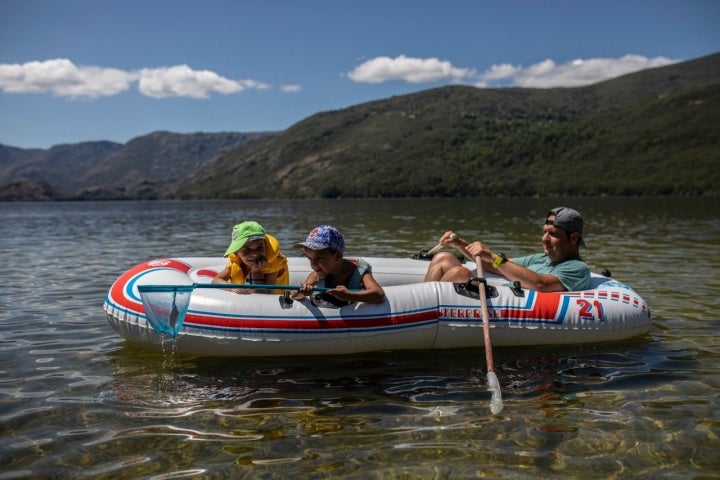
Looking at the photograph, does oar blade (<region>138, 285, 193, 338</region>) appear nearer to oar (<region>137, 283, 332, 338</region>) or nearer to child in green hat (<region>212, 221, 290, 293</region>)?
oar (<region>137, 283, 332, 338</region>)

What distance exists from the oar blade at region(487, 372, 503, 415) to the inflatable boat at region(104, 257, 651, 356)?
1122 mm

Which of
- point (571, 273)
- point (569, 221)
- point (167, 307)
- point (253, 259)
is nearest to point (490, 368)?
point (571, 273)

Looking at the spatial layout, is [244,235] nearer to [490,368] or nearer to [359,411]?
[359,411]

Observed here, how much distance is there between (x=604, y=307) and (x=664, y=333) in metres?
1.40

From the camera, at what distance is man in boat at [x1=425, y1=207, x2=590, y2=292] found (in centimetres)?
668

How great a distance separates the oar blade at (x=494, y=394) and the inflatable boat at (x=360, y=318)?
1.12 meters

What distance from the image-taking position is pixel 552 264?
280 inches

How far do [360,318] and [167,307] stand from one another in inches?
79.5

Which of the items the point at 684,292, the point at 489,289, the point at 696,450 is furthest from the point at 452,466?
the point at 684,292

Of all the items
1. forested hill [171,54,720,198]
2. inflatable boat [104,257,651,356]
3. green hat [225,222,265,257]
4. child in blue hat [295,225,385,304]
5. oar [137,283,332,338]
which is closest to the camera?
oar [137,283,332,338]

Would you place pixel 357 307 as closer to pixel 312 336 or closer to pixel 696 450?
pixel 312 336

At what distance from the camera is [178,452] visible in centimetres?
421

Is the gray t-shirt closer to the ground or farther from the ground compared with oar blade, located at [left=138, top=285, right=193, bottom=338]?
farther from the ground

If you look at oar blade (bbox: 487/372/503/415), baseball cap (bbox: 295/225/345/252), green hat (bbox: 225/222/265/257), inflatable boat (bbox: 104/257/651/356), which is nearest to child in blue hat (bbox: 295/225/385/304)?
baseball cap (bbox: 295/225/345/252)
